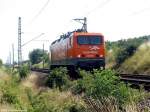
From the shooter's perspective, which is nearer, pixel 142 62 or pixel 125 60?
pixel 142 62

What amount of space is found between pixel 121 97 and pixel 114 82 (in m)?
1.75

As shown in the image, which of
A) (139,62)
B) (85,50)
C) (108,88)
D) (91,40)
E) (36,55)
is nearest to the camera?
(108,88)

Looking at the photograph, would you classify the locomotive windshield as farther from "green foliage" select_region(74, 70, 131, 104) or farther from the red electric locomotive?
"green foliage" select_region(74, 70, 131, 104)

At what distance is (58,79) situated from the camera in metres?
28.4

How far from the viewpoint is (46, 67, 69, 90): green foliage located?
27859mm

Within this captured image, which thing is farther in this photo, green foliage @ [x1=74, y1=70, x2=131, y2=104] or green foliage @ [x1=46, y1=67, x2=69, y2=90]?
green foliage @ [x1=46, y1=67, x2=69, y2=90]

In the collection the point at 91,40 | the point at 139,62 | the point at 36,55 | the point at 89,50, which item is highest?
the point at 36,55

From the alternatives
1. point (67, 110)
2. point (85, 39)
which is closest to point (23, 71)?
point (85, 39)

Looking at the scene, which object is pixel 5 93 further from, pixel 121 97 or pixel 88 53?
pixel 121 97

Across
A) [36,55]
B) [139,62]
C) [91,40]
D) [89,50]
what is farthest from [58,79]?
[36,55]

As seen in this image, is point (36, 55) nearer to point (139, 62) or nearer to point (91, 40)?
point (139, 62)

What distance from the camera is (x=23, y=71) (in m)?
47.0

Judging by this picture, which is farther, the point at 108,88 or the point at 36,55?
the point at 36,55

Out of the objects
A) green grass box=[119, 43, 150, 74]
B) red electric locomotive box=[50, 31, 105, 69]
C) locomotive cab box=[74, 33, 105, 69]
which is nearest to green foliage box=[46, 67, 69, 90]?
red electric locomotive box=[50, 31, 105, 69]
